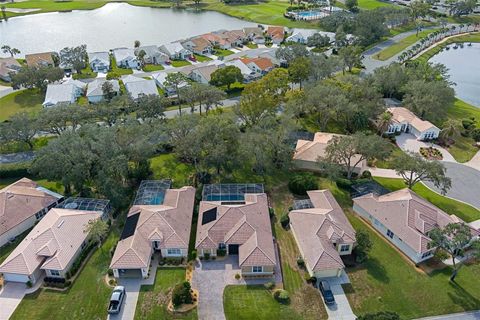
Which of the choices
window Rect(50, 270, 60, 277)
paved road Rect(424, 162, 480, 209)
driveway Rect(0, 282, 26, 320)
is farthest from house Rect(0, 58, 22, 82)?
paved road Rect(424, 162, 480, 209)

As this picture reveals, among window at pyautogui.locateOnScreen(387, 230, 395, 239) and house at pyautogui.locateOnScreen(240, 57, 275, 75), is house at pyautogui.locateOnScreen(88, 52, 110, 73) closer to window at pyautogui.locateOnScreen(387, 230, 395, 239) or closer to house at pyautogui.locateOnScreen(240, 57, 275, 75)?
house at pyautogui.locateOnScreen(240, 57, 275, 75)

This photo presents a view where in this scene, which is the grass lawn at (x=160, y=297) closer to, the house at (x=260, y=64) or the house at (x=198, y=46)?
the house at (x=260, y=64)

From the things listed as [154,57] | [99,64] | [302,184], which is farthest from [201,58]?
[302,184]

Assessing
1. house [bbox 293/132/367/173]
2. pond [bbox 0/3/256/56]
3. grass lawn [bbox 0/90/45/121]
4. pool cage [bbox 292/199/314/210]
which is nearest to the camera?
pool cage [bbox 292/199/314/210]

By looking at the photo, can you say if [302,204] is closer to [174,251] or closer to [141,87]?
[174,251]

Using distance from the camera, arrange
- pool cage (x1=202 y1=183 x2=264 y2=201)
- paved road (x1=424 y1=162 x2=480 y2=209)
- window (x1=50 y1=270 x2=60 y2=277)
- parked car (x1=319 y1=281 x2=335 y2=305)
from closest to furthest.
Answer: parked car (x1=319 y1=281 x2=335 y2=305)
window (x1=50 y1=270 x2=60 y2=277)
pool cage (x1=202 y1=183 x2=264 y2=201)
paved road (x1=424 y1=162 x2=480 y2=209)

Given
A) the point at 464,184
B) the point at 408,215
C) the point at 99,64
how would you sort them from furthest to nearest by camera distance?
the point at 99,64 → the point at 464,184 → the point at 408,215
